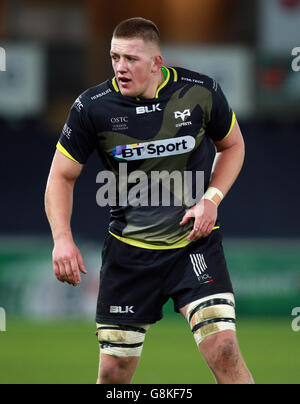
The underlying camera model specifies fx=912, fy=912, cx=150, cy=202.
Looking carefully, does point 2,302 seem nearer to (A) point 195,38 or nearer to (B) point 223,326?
(A) point 195,38

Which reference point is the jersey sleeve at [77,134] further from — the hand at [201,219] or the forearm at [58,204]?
the hand at [201,219]

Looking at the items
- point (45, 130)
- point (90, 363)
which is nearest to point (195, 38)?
point (45, 130)

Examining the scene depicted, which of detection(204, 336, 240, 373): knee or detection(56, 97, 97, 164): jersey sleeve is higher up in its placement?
detection(56, 97, 97, 164): jersey sleeve

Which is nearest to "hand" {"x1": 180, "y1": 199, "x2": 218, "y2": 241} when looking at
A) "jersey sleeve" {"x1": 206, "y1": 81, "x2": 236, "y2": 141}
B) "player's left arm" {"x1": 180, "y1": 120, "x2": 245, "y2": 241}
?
"player's left arm" {"x1": 180, "y1": 120, "x2": 245, "y2": 241}

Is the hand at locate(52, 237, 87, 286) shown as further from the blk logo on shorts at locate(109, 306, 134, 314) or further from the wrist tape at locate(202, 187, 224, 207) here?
the wrist tape at locate(202, 187, 224, 207)

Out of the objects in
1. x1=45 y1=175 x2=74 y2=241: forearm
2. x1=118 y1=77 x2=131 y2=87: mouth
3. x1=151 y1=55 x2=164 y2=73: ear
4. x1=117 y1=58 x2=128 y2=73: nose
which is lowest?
x1=45 y1=175 x2=74 y2=241: forearm

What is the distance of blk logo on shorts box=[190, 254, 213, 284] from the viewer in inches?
218

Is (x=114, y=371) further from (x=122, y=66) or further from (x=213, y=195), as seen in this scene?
(x=122, y=66)

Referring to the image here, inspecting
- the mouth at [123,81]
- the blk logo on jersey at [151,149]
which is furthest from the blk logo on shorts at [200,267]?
the mouth at [123,81]

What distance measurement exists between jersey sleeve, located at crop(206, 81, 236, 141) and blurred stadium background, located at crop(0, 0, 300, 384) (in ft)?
21.7

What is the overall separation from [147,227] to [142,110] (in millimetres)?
731

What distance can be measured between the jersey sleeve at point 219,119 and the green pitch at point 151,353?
3.81 metres

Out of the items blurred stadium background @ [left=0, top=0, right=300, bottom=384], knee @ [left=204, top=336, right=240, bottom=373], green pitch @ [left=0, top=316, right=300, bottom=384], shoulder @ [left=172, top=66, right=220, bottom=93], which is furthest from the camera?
blurred stadium background @ [left=0, top=0, right=300, bottom=384]

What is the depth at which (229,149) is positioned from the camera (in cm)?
586
